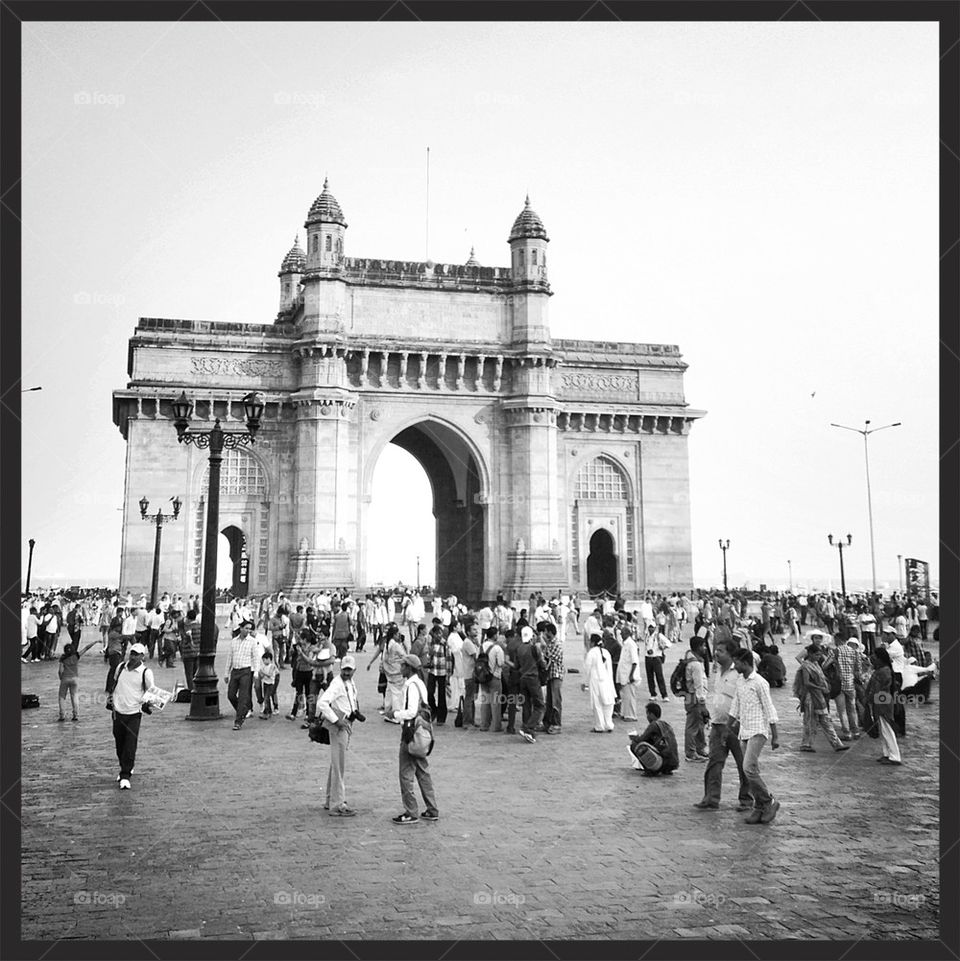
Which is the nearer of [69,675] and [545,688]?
[69,675]

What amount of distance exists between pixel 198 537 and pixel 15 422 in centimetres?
3513

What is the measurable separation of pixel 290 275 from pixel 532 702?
4381cm

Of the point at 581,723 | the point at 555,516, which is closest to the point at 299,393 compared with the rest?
the point at 555,516

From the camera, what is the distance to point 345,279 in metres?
41.0

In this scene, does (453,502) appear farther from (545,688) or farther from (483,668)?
(483,668)

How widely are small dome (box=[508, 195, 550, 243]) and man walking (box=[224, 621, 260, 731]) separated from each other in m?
32.6

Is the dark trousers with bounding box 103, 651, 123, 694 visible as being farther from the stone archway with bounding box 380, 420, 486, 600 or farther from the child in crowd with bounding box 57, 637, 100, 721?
the stone archway with bounding box 380, 420, 486, 600

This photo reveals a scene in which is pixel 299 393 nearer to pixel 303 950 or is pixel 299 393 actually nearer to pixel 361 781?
pixel 361 781

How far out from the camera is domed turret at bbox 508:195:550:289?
4316cm

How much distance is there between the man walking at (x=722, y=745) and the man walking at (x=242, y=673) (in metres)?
7.36

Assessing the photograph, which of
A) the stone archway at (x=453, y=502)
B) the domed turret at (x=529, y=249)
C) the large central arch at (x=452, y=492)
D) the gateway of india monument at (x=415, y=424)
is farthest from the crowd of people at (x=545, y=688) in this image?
the domed turret at (x=529, y=249)

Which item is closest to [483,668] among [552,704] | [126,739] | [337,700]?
[552,704]

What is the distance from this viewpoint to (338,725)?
9352mm

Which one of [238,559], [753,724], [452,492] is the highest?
[452,492]
